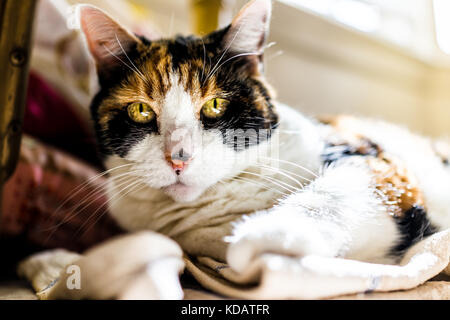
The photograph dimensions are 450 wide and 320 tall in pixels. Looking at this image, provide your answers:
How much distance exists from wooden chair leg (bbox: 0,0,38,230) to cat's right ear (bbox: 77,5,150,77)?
3.7 inches

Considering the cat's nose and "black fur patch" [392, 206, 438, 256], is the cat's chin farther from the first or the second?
"black fur patch" [392, 206, 438, 256]

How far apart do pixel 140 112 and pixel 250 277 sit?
328 millimetres

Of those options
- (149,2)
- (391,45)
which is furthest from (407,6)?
(149,2)

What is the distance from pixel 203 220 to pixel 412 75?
6.47 feet

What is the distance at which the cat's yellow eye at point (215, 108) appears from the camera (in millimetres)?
597

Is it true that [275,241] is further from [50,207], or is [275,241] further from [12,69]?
[50,207]

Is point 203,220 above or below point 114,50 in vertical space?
below

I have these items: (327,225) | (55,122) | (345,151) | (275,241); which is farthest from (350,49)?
(275,241)

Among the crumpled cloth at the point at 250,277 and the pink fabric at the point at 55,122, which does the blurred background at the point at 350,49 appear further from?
the crumpled cloth at the point at 250,277

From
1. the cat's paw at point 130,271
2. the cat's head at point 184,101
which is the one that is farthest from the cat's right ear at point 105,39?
the cat's paw at point 130,271

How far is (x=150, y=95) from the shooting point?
1.98 ft

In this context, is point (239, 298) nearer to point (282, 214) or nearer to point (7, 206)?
point (282, 214)

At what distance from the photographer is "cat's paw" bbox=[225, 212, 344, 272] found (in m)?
0.42

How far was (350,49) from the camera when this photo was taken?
5.50ft
